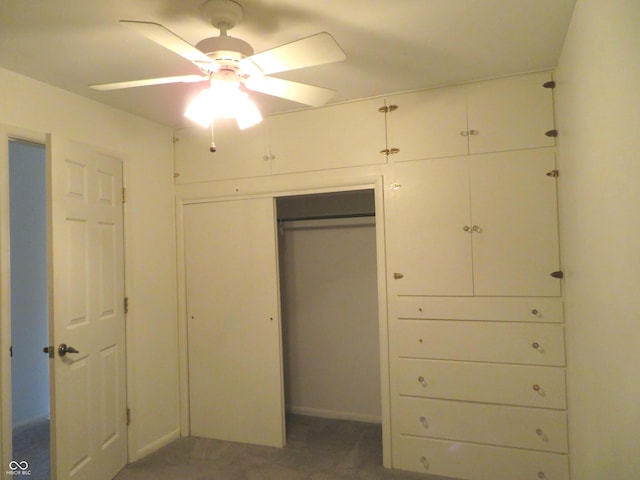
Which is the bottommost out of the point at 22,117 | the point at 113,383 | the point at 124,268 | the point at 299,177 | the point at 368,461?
the point at 368,461

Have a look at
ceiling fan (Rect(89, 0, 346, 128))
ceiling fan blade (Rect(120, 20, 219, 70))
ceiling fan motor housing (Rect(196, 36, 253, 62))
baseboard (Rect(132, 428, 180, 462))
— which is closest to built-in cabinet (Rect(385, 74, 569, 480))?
ceiling fan (Rect(89, 0, 346, 128))

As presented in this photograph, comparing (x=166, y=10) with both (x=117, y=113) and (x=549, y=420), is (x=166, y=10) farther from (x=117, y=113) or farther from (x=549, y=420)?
(x=549, y=420)

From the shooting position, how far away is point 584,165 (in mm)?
1621

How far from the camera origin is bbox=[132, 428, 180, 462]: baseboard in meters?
2.72

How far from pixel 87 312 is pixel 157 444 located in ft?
3.98

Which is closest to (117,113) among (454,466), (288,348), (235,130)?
(235,130)

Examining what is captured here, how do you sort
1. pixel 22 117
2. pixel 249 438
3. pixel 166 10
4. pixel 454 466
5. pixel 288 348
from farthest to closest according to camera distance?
1. pixel 288 348
2. pixel 249 438
3. pixel 454 466
4. pixel 22 117
5. pixel 166 10

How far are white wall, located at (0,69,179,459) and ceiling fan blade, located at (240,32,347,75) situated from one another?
154 cm

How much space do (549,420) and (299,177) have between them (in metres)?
2.18

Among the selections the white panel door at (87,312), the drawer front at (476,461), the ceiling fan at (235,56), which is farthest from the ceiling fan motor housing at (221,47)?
the drawer front at (476,461)

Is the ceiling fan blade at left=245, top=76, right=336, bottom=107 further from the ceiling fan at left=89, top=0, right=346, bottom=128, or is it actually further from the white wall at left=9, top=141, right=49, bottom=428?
the white wall at left=9, top=141, right=49, bottom=428

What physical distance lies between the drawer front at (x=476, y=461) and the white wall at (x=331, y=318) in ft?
2.51

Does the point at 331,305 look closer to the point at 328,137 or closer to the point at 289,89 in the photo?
the point at 328,137

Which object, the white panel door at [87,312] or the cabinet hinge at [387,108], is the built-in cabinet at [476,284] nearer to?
the cabinet hinge at [387,108]
